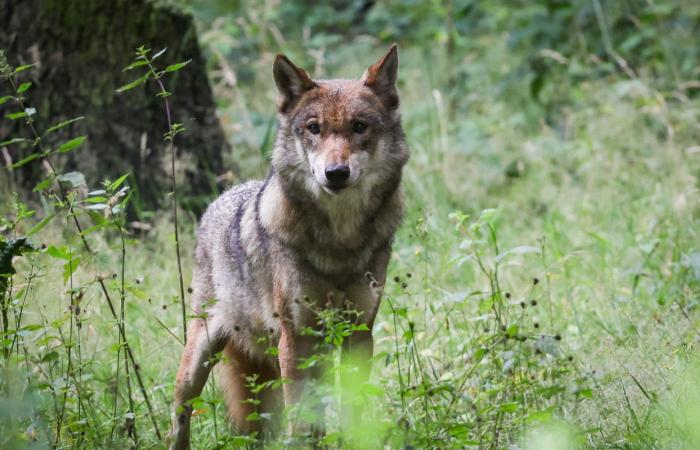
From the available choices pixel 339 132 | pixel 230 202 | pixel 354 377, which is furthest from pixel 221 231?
pixel 354 377

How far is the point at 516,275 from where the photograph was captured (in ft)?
19.2

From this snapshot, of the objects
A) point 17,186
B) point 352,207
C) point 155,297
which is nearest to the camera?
point 352,207

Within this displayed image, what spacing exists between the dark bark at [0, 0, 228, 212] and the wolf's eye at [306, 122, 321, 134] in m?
2.61

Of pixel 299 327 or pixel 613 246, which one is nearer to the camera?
pixel 299 327

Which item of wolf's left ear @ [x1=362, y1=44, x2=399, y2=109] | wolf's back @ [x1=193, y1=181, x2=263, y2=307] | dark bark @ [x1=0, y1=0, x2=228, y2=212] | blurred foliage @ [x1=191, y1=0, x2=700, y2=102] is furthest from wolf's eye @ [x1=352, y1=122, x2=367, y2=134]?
blurred foliage @ [x1=191, y1=0, x2=700, y2=102]

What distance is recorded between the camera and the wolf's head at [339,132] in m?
3.79

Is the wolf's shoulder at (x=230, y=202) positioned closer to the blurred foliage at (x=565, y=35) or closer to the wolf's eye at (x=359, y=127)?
the wolf's eye at (x=359, y=127)

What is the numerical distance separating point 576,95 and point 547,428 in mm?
6509

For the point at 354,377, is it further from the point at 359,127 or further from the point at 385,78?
the point at 385,78

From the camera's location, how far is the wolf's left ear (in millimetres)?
4117

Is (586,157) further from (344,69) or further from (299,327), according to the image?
(299,327)

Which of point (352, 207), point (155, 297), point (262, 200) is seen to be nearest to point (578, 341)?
point (352, 207)

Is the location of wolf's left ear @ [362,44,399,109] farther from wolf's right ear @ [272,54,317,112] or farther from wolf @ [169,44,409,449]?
wolf's right ear @ [272,54,317,112]

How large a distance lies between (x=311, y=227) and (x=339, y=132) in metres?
0.46
